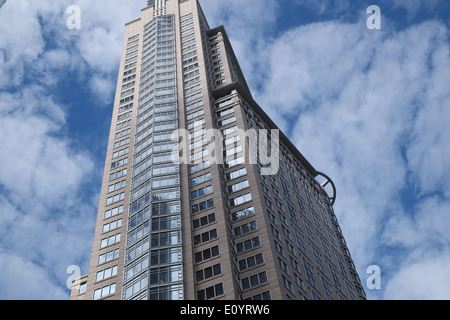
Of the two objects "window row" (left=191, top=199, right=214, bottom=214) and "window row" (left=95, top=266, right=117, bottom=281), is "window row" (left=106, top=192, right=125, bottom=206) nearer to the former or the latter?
"window row" (left=191, top=199, right=214, bottom=214)

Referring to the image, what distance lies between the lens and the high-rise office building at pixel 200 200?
230 ft

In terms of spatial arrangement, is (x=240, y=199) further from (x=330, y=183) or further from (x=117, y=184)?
(x=330, y=183)

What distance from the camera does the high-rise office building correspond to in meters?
70.2

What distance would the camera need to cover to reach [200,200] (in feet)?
264

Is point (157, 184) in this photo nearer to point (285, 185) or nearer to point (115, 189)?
point (115, 189)

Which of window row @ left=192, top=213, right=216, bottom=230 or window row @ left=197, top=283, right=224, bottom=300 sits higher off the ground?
window row @ left=192, top=213, right=216, bottom=230

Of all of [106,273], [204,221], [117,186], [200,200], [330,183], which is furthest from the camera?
[330,183]

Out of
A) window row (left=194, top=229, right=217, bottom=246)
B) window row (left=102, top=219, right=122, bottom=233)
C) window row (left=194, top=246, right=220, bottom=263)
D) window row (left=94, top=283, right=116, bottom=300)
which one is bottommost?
window row (left=94, top=283, right=116, bottom=300)

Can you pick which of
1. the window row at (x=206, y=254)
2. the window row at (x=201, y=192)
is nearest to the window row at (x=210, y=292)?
the window row at (x=206, y=254)

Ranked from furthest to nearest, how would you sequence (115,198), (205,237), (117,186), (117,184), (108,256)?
1. (117,184)
2. (117,186)
3. (115,198)
4. (108,256)
5. (205,237)


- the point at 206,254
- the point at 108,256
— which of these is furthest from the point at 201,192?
the point at 108,256

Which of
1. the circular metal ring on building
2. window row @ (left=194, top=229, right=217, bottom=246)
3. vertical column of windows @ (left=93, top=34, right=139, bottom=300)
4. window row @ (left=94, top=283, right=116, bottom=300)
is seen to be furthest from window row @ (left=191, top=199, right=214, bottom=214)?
the circular metal ring on building

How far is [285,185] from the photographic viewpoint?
9806cm

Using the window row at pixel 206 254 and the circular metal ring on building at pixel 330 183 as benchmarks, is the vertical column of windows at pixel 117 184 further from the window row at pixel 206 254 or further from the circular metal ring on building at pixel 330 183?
the circular metal ring on building at pixel 330 183
